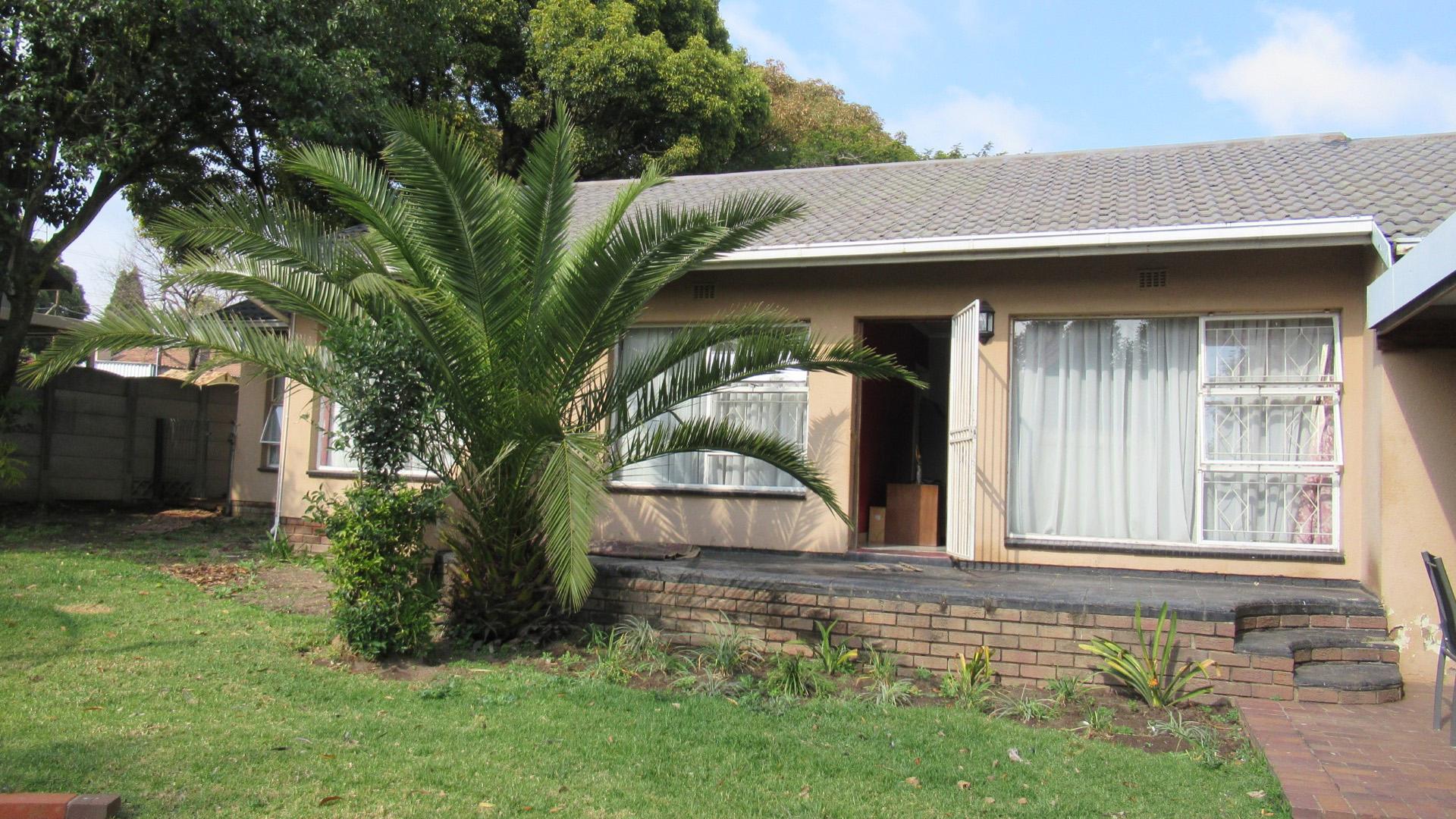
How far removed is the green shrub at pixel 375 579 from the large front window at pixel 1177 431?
5.02 metres

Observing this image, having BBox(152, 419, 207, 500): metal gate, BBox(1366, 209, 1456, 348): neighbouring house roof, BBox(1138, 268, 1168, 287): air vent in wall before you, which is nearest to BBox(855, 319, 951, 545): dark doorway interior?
BBox(1138, 268, 1168, 287): air vent in wall

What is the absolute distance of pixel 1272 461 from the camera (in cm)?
818

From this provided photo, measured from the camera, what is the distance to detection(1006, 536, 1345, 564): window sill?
8.00m

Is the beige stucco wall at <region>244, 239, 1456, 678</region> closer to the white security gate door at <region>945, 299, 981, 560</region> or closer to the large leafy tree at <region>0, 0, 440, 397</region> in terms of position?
the white security gate door at <region>945, 299, 981, 560</region>

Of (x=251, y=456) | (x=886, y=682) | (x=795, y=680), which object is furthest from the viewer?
(x=251, y=456)

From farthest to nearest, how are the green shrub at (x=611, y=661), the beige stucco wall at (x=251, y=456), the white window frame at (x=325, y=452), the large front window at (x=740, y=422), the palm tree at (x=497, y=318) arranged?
the beige stucco wall at (x=251, y=456) → the white window frame at (x=325, y=452) → the large front window at (x=740, y=422) → the palm tree at (x=497, y=318) → the green shrub at (x=611, y=661)

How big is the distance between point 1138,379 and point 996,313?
1.30m

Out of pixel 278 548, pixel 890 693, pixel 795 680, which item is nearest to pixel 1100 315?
pixel 890 693

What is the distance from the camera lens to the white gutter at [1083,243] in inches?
297

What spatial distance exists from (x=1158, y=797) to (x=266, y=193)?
17.1 metres

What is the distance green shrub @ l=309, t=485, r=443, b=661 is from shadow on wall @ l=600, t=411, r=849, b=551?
2968mm

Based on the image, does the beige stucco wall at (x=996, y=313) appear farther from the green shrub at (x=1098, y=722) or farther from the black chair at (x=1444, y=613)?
the green shrub at (x=1098, y=722)

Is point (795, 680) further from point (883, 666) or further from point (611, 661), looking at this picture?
point (611, 661)

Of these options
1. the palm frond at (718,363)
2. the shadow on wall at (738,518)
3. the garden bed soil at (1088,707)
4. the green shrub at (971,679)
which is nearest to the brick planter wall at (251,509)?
the shadow on wall at (738,518)
